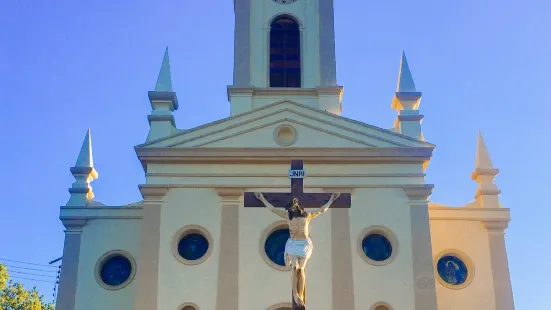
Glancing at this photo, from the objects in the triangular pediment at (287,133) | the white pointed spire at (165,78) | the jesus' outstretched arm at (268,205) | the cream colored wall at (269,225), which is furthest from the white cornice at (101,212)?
the jesus' outstretched arm at (268,205)

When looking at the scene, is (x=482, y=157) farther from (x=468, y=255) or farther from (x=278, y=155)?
(x=278, y=155)

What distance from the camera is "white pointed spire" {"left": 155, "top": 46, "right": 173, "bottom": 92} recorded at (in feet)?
72.7

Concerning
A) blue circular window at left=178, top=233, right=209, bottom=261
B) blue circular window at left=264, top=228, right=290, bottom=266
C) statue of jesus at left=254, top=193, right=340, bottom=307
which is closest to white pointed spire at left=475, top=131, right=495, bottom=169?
blue circular window at left=264, top=228, right=290, bottom=266

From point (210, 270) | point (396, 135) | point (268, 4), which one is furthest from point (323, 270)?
point (268, 4)

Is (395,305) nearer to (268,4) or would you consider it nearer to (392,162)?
(392,162)

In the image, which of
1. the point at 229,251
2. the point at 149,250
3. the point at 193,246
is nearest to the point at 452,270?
the point at 229,251

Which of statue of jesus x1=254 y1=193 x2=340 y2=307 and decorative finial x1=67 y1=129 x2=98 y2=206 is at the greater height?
decorative finial x1=67 y1=129 x2=98 y2=206

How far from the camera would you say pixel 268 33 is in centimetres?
2442

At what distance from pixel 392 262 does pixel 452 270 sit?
7.71ft

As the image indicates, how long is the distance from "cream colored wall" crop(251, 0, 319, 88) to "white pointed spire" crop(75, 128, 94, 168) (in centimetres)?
506

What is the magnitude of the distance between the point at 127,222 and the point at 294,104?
5479mm

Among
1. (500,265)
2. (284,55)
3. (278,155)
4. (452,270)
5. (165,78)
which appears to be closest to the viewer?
(278,155)

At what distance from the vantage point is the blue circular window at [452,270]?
68.3ft

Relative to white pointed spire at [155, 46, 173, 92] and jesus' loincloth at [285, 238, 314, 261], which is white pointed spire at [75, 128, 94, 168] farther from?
jesus' loincloth at [285, 238, 314, 261]
